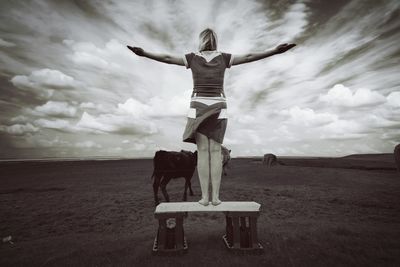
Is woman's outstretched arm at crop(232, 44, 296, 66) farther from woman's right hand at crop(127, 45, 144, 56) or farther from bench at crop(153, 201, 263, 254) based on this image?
bench at crop(153, 201, 263, 254)

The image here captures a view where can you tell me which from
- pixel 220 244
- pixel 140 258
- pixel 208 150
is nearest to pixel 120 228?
pixel 140 258

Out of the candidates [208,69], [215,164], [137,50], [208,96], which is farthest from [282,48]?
[137,50]

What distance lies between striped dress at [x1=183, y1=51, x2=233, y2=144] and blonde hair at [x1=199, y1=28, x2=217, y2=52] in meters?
0.10

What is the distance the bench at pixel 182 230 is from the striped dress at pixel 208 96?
3.16 feet

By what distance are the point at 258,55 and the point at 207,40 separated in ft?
2.74

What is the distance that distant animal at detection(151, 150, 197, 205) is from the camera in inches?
254

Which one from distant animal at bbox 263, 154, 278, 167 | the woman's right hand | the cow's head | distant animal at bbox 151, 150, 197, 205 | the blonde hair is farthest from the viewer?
distant animal at bbox 263, 154, 278, 167

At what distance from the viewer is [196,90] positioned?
3.16 m

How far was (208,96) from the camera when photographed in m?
3.10

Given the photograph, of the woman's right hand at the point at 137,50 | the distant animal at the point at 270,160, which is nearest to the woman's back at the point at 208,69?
the woman's right hand at the point at 137,50

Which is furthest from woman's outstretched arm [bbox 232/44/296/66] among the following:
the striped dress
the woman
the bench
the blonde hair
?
the bench

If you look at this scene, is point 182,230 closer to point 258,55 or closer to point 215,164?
point 215,164

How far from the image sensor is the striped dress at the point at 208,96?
3023 millimetres

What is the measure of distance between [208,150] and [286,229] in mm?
2235
